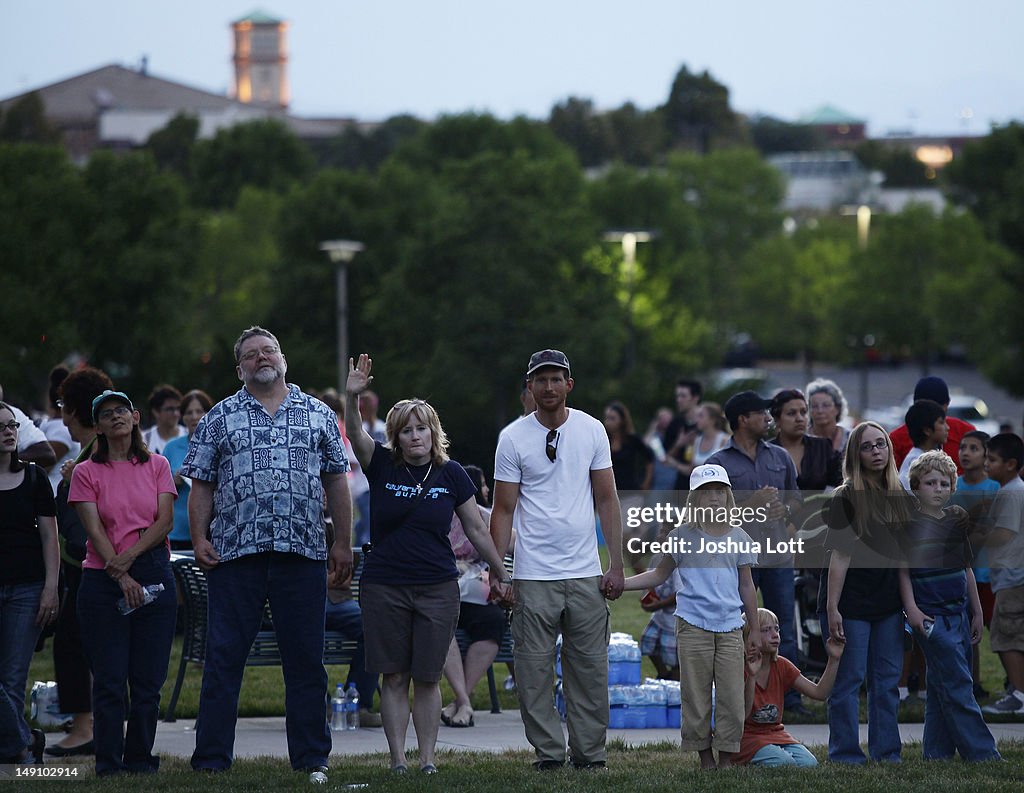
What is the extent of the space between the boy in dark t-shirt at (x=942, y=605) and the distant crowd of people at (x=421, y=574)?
11 mm

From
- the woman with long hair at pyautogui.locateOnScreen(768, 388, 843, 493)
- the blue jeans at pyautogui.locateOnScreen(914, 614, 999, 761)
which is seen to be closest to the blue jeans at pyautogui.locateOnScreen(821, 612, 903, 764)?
the blue jeans at pyautogui.locateOnScreen(914, 614, 999, 761)

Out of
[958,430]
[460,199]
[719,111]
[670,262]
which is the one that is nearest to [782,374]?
[670,262]

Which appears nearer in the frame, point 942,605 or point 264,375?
point 264,375

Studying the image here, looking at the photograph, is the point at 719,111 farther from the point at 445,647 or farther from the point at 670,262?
the point at 445,647

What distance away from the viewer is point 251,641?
7492mm

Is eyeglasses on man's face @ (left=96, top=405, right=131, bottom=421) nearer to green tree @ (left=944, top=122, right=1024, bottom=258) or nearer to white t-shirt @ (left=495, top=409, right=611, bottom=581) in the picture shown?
white t-shirt @ (left=495, top=409, right=611, bottom=581)

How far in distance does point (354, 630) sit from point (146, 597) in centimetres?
217

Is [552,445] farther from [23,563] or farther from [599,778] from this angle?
[23,563]

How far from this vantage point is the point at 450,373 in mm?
44375

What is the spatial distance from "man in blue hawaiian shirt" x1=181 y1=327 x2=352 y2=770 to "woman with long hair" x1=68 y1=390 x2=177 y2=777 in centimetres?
32

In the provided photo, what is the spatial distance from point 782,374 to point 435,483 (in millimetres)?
82658

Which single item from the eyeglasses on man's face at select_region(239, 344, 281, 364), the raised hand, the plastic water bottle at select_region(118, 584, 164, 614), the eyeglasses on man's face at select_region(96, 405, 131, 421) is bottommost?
the plastic water bottle at select_region(118, 584, 164, 614)

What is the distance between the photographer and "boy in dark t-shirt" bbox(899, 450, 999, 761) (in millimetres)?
7848

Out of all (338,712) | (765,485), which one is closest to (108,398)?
(338,712)
